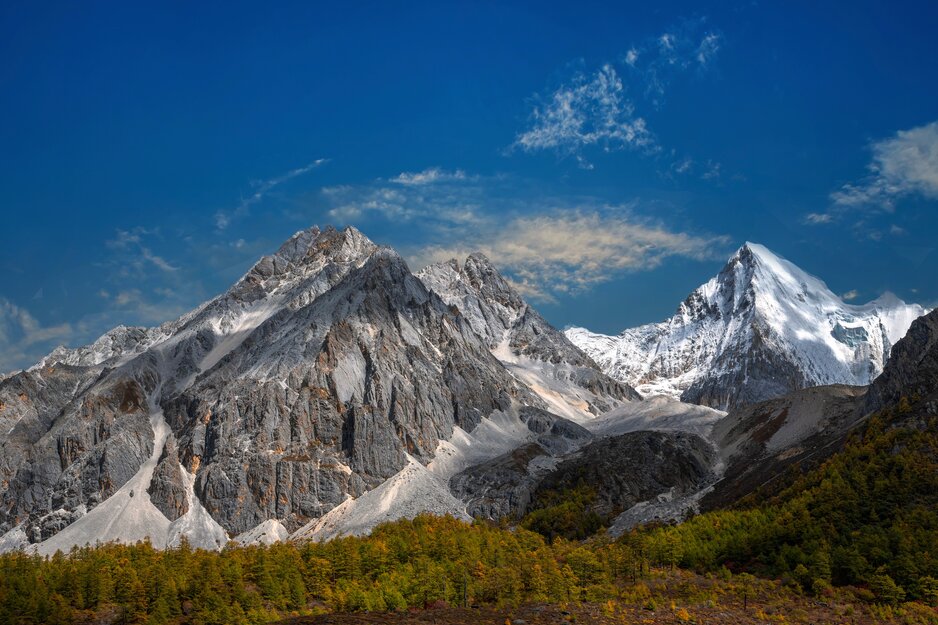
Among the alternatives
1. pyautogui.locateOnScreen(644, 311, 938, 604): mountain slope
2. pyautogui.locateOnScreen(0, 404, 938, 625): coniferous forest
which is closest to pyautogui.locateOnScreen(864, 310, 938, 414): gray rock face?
pyautogui.locateOnScreen(644, 311, 938, 604): mountain slope

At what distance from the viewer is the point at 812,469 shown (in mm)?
147500

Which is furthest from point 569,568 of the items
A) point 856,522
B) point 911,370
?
point 911,370

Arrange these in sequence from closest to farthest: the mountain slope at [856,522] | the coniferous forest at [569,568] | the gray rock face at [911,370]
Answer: the coniferous forest at [569,568] → the mountain slope at [856,522] → the gray rock face at [911,370]

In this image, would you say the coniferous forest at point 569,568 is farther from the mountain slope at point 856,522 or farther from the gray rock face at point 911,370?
the gray rock face at point 911,370

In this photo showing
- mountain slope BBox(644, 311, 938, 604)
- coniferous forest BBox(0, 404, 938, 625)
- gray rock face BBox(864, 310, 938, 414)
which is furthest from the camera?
gray rock face BBox(864, 310, 938, 414)

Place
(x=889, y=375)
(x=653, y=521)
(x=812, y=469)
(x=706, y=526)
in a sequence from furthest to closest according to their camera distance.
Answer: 1. (x=889, y=375)
2. (x=653, y=521)
3. (x=812, y=469)
4. (x=706, y=526)

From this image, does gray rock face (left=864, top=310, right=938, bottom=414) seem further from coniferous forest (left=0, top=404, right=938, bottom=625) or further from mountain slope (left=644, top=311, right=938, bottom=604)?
coniferous forest (left=0, top=404, right=938, bottom=625)

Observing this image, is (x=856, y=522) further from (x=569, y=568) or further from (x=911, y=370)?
(x=911, y=370)

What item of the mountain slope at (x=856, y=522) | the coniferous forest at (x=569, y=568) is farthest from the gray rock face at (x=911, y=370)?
the coniferous forest at (x=569, y=568)

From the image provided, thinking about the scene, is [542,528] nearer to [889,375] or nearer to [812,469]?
[812,469]

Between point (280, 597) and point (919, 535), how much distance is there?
2785 inches

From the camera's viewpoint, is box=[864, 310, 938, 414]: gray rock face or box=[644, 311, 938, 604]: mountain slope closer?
box=[644, 311, 938, 604]: mountain slope

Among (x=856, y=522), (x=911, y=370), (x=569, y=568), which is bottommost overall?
(x=856, y=522)

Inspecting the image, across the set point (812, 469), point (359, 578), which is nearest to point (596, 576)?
point (359, 578)
